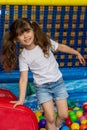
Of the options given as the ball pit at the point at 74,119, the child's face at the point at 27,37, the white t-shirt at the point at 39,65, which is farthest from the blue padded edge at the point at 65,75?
the child's face at the point at 27,37

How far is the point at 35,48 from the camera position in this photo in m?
2.77

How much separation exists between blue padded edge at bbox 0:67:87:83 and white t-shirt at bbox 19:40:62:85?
25.0 inches

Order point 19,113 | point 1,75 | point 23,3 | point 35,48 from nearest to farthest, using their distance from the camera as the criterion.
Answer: point 19,113 → point 35,48 → point 23,3 → point 1,75

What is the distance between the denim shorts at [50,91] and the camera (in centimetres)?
280

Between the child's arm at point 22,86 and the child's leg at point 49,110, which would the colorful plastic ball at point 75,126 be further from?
the child's arm at point 22,86

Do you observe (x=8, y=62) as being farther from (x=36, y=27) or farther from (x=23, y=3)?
(x=23, y=3)

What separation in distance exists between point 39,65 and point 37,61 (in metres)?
0.03

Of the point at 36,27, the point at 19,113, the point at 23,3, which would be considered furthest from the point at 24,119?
the point at 23,3

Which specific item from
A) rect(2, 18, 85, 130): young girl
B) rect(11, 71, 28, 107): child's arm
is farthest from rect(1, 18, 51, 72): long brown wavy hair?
rect(11, 71, 28, 107): child's arm

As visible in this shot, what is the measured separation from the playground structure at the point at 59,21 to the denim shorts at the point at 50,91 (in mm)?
622

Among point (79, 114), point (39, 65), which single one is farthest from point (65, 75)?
point (39, 65)

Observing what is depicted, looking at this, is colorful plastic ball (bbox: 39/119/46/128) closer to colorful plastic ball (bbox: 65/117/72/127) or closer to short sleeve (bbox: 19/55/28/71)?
colorful plastic ball (bbox: 65/117/72/127)

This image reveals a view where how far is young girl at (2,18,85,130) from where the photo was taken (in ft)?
8.82

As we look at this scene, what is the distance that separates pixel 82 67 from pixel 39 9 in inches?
27.8
